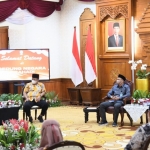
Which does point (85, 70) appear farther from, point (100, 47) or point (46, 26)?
point (46, 26)

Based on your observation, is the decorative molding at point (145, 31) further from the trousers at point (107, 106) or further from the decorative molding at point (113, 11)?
the trousers at point (107, 106)

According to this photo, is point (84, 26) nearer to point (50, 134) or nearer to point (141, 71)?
point (141, 71)

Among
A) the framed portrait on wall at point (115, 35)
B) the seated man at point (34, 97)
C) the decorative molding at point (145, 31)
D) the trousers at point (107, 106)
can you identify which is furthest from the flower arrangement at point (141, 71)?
the seated man at point (34, 97)

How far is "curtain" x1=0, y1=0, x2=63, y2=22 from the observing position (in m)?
11.7

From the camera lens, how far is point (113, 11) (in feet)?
36.5

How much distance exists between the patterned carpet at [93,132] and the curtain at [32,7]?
3.52 metres

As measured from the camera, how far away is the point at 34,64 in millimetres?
11227

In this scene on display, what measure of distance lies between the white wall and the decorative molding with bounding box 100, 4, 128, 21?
554 mm

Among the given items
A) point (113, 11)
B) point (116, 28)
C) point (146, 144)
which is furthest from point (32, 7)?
point (146, 144)

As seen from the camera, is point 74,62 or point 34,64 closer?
point 34,64

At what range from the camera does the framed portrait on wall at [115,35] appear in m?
11.0

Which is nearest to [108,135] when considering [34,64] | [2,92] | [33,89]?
[33,89]

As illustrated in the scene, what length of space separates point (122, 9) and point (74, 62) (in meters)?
2.18

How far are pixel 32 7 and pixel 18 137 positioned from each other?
27.6 feet
